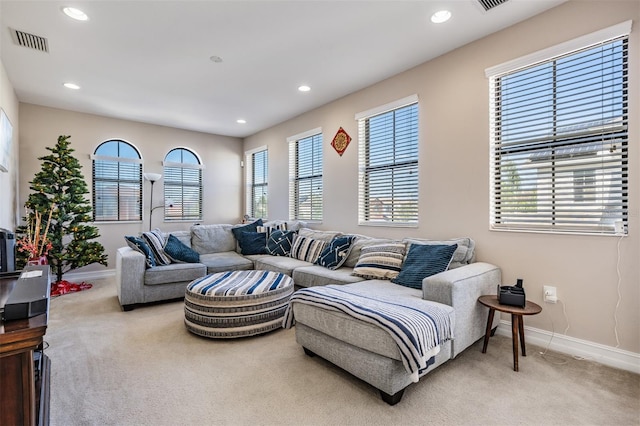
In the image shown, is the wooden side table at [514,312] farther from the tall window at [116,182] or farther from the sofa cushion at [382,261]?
the tall window at [116,182]

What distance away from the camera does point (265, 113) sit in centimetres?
529

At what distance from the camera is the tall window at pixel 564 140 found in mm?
2340

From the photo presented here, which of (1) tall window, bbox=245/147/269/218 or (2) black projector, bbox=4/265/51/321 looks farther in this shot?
(1) tall window, bbox=245/147/269/218

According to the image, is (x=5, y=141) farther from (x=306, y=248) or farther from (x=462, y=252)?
(x=462, y=252)

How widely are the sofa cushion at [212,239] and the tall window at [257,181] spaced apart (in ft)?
4.23

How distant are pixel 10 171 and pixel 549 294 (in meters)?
6.19

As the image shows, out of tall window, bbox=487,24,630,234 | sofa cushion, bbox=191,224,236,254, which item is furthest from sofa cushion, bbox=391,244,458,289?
sofa cushion, bbox=191,224,236,254

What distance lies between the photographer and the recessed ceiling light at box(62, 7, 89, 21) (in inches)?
101

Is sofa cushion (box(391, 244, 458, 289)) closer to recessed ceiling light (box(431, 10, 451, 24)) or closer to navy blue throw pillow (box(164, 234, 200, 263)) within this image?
recessed ceiling light (box(431, 10, 451, 24))

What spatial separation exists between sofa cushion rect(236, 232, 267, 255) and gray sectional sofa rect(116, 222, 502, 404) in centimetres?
22

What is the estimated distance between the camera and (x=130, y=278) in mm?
3578

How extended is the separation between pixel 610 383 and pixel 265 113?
515 cm

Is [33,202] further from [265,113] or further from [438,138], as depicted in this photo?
[438,138]

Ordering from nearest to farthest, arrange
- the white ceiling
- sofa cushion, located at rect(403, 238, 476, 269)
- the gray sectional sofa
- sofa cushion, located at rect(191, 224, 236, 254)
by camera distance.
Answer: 1. the gray sectional sofa
2. the white ceiling
3. sofa cushion, located at rect(403, 238, 476, 269)
4. sofa cushion, located at rect(191, 224, 236, 254)
